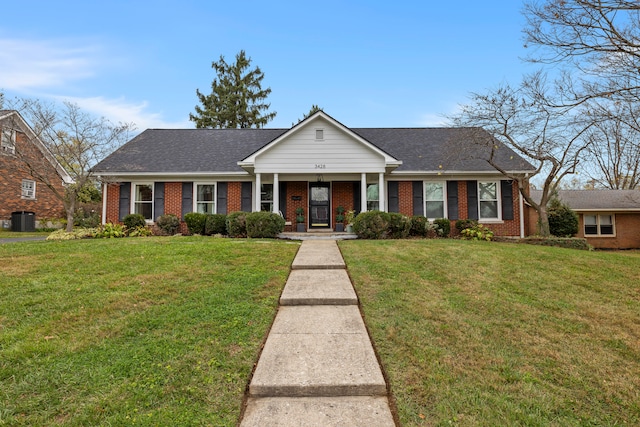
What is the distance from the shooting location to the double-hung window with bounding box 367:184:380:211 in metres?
13.8

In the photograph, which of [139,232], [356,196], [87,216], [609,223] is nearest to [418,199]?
[356,196]

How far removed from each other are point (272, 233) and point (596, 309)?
848 cm

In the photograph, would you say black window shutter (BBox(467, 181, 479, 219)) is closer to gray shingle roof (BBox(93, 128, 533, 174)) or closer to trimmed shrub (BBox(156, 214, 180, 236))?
gray shingle roof (BBox(93, 128, 533, 174))

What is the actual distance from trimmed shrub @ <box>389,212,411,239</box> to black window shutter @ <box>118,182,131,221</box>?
10.5 metres

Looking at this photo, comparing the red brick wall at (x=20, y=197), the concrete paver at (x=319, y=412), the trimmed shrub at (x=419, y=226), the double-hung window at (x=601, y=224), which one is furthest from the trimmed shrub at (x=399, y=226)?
the red brick wall at (x=20, y=197)

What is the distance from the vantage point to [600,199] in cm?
1842

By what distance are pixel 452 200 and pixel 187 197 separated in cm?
1076

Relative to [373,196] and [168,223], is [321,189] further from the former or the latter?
[168,223]

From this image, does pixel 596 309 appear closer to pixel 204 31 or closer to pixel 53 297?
pixel 53 297

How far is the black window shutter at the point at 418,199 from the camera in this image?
44.1ft

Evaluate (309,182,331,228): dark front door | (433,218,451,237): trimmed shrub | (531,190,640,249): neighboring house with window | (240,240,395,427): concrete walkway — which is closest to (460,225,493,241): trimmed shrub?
(433,218,451,237): trimmed shrub

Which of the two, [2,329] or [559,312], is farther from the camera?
[559,312]

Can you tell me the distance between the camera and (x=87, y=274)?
18.9ft

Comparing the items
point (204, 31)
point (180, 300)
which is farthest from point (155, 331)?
point (204, 31)
